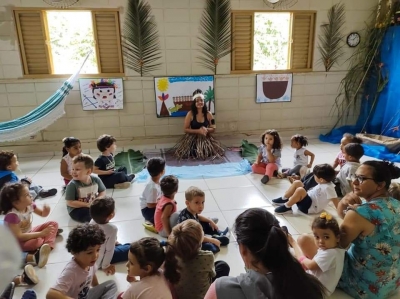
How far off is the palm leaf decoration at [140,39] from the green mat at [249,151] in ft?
5.83

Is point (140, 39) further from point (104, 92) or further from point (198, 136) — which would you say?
point (198, 136)

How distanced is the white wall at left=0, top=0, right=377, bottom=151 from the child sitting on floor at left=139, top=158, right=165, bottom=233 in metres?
2.42

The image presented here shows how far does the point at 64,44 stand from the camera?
432cm

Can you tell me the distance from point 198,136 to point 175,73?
1.07 m

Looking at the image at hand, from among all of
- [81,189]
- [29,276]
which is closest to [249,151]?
[81,189]

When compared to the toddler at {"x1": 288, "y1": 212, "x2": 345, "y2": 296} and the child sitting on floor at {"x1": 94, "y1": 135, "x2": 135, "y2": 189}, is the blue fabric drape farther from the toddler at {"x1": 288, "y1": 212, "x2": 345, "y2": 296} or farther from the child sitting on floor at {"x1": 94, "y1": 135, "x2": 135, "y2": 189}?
the child sitting on floor at {"x1": 94, "y1": 135, "x2": 135, "y2": 189}

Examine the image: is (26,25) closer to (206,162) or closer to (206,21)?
(206,21)

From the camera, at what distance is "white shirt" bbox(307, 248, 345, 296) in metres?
1.46

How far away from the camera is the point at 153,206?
2.43m

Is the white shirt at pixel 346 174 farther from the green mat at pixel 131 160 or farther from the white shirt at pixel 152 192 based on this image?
the green mat at pixel 131 160

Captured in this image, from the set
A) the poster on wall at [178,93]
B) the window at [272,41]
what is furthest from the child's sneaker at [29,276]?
the window at [272,41]

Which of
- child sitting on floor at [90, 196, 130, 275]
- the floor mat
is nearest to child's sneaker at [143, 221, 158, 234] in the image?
child sitting on floor at [90, 196, 130, 275]

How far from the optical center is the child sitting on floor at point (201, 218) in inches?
76.7

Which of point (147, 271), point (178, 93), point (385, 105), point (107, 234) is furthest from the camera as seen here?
point (385, 105)
